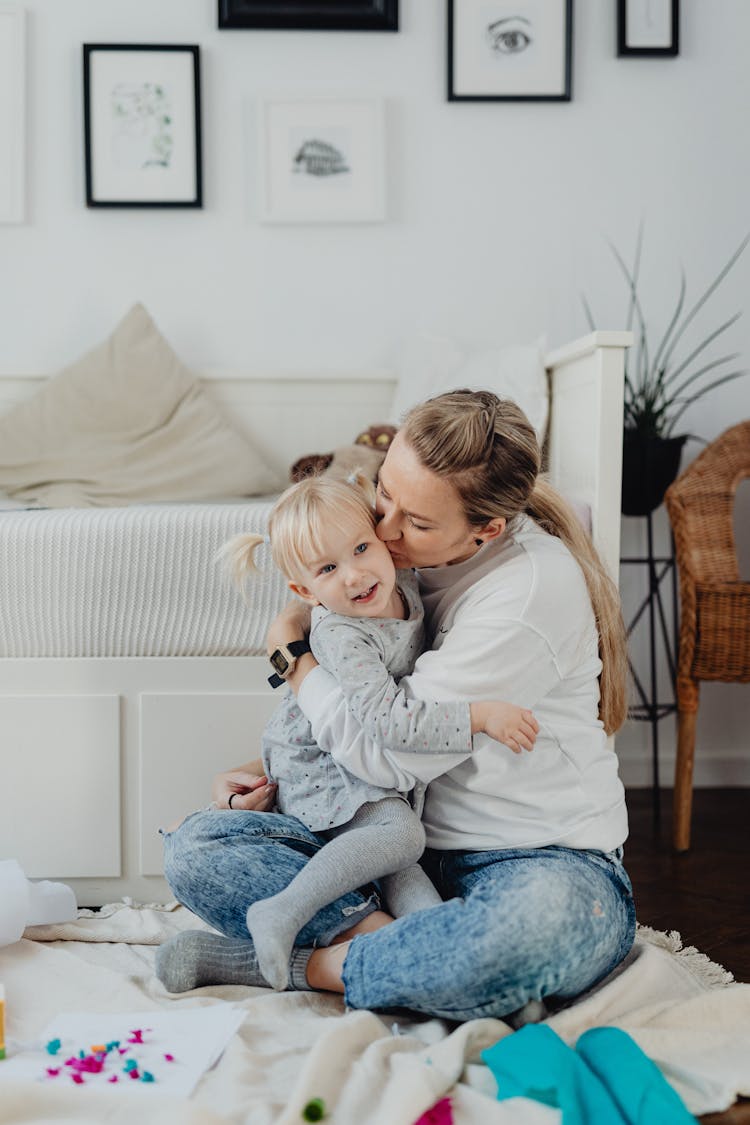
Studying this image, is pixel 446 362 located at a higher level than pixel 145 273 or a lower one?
lower

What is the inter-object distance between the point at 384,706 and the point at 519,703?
16 centimetres

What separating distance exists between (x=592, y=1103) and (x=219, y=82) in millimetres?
2254

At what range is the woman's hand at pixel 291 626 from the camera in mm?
1462

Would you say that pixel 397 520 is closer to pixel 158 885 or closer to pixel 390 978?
pixel 390 978

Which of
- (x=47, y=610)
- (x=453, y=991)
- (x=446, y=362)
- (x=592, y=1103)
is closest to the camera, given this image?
(x=592, y=1103)

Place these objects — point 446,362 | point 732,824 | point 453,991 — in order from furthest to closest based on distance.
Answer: point 446,362
point 732,824
point 453,991

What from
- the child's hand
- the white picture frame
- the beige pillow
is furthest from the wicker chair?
the white picture frame

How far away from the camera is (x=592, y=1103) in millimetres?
1058

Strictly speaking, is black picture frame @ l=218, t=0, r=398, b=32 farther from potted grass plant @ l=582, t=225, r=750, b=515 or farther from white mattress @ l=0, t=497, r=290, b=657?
white mattress @ l=0, t=497, r=290, b=657

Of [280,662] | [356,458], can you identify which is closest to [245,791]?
[280,662]

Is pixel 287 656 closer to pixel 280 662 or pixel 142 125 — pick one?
pixel 280 662

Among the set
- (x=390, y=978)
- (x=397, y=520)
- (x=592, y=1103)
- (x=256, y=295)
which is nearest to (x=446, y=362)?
(x=256, y=295)

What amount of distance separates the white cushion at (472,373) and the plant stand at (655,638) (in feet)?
1.44

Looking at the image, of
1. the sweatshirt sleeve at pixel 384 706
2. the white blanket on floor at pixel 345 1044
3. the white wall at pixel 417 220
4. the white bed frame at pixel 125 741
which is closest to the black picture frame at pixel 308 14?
the white wall at pixel 417 220
